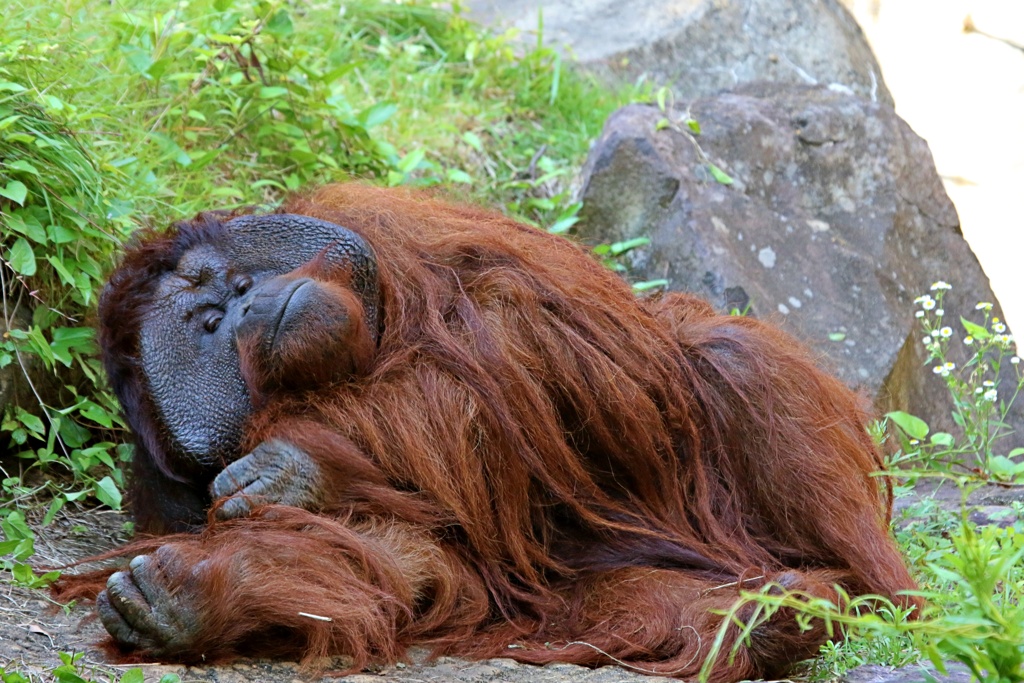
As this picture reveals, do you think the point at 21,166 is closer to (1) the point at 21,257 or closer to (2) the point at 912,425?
(1) the point at 21,257

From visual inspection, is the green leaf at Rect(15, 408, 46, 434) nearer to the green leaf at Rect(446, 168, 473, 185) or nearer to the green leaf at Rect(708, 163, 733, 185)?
the green leaf at Rect(446, 168, 473, 185)

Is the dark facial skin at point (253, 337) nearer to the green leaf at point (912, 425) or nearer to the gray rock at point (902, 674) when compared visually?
the gray rock at point (902, 674)

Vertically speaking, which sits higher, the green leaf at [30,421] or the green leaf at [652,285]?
the green leaf at [30,421]

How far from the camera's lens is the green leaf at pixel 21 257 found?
2.36 m

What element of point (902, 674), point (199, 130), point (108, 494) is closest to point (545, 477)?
point (902, 674)

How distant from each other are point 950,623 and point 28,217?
204 cm

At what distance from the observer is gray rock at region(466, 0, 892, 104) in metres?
5.30

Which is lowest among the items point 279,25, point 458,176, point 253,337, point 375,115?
point 458,176

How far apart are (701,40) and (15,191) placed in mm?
3844

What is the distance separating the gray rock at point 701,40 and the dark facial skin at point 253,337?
10.8ft

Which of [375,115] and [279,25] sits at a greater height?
[279,25]

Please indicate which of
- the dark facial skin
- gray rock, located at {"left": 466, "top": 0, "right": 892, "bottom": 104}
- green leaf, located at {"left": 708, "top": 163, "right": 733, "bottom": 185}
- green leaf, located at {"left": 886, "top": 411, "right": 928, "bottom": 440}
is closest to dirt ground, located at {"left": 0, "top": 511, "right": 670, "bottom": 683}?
the dark facial skin

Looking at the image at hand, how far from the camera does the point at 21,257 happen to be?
2379 mm

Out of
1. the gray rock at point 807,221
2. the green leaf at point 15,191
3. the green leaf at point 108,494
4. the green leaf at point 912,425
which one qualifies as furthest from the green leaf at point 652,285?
the green leaf at point 15,191
